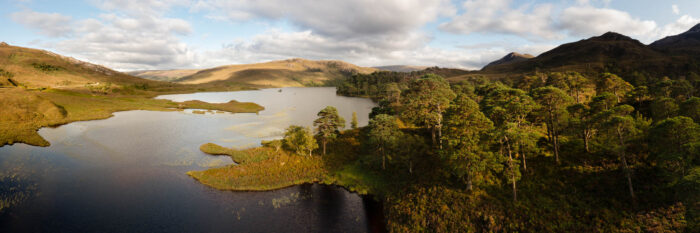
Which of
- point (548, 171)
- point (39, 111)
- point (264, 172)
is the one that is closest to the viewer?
point (548, 171)

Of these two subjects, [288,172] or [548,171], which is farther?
[288,172]

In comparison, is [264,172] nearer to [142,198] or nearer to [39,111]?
[142,198]

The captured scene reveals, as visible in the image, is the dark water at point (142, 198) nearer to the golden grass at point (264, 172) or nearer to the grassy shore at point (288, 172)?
the golden grass at point (264, 172)

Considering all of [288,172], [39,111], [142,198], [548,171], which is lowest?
[142,198]

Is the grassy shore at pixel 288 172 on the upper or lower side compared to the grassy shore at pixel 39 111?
lower

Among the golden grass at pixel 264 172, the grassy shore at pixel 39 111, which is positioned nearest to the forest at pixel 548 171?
the golden grass at pixel 264 172

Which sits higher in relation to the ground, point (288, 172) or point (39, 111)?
point (39, 111)

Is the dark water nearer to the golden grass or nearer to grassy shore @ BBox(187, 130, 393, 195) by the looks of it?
the golden grass

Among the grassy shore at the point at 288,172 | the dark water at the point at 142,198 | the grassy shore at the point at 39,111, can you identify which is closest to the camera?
the dark water at the point at 142,198

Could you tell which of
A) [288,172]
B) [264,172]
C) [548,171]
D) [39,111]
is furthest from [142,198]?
[39,111]
